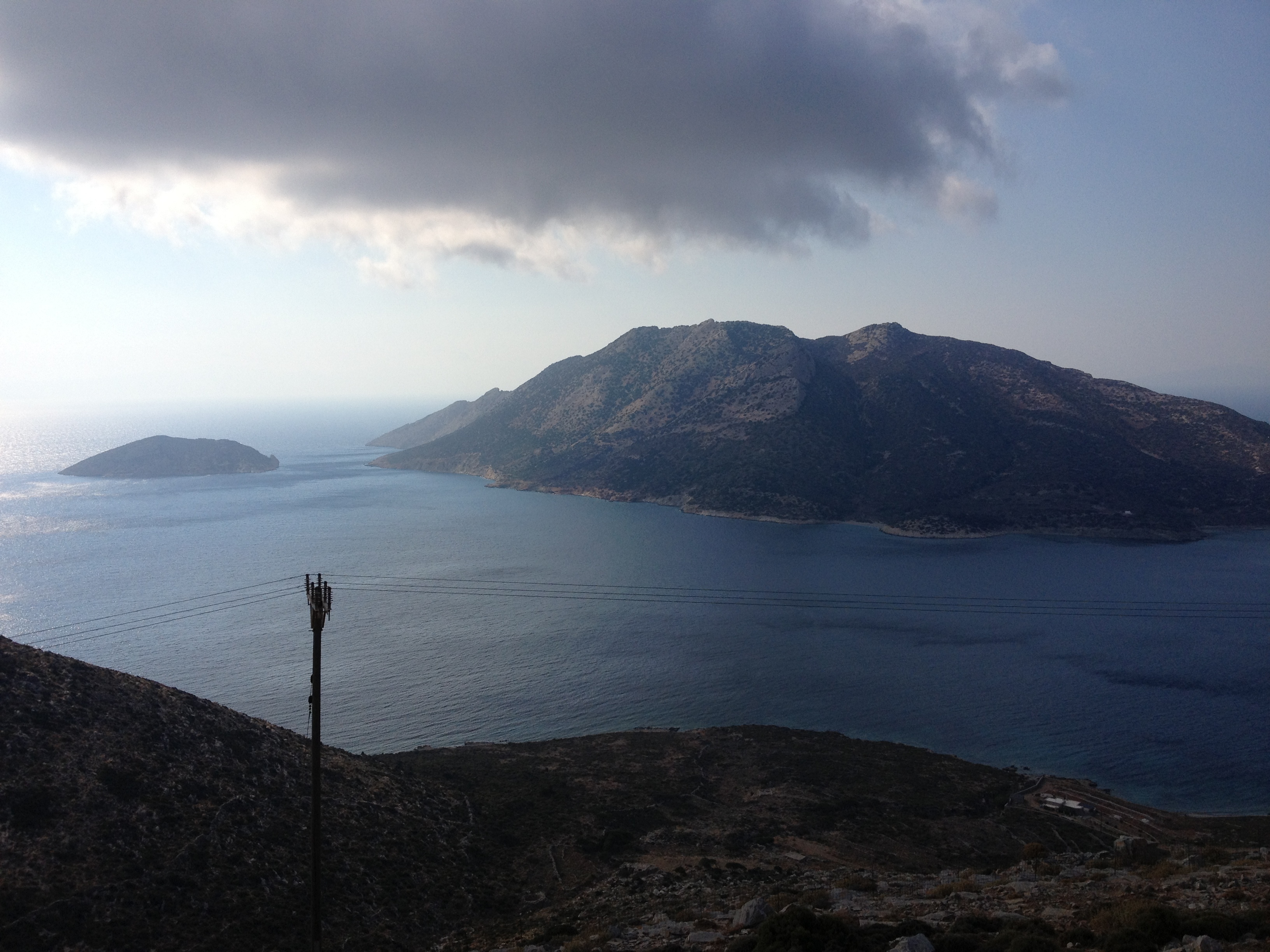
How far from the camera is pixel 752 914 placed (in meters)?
18.9

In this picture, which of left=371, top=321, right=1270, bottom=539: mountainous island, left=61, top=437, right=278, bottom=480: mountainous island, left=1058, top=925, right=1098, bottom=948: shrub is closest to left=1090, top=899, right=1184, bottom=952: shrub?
left=1058, top=925, right=1098, bottom=948: shrub

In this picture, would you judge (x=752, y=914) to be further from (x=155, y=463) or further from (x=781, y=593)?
(x=155, y=463)

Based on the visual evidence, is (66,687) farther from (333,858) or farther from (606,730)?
(606,730)

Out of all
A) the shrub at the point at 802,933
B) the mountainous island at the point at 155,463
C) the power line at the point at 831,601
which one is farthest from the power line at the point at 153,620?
the mountainous island at the point at 155,463

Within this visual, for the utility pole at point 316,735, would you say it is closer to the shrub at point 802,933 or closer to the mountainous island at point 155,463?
the shrub at point 802,933

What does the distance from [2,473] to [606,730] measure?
725 feet

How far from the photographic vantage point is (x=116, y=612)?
73125mm

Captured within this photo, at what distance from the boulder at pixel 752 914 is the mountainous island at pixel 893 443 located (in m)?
101

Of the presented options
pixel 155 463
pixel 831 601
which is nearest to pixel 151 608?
pixel 831 601

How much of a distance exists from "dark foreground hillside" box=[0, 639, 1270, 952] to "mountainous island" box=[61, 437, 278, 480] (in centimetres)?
18136

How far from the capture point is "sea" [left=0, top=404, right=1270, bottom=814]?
48.1 metres

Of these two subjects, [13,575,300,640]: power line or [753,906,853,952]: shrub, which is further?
[13,575,300,640]: power line

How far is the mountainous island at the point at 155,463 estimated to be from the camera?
608 ft

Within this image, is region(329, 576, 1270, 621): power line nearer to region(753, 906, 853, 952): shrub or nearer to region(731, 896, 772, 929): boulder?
region(731, 896, 772, 929): boulder
